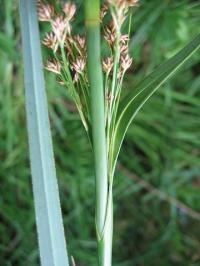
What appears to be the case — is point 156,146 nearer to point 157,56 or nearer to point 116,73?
point 157,56

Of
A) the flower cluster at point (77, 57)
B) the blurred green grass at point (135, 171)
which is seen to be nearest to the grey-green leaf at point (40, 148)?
the flower cluster at point (77, 57)

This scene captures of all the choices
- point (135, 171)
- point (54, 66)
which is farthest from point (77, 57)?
point (135, 171)

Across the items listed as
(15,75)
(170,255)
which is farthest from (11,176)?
(170,255)

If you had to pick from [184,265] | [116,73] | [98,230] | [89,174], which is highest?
[116,73]

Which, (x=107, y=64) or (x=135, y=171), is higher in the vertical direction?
(x=107, y=64)

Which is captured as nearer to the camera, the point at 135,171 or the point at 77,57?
the point at 77,57

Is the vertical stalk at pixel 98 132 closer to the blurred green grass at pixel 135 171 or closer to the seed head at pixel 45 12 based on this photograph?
the seed head at pixel 45 12

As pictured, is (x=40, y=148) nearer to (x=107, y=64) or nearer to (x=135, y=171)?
(x=107, y=64)

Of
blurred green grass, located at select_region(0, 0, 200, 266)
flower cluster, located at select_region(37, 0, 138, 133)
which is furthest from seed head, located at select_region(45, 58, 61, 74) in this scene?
blurred green grass, located at select_region(0, 0, 200, 266)
